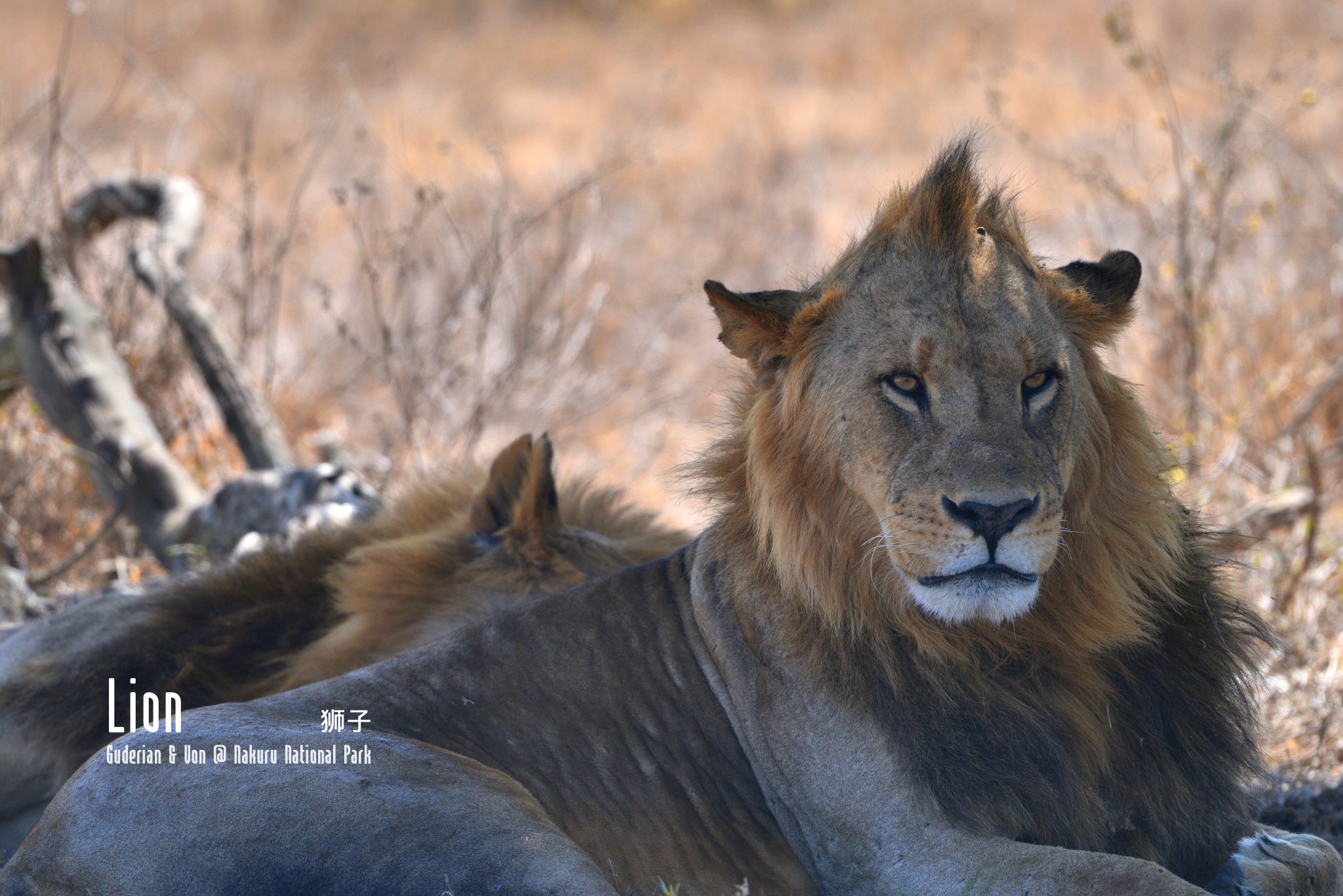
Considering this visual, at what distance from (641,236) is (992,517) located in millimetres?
10897

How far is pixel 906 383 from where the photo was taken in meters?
2.99

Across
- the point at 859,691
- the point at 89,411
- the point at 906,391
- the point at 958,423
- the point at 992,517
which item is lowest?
the point at 859,691

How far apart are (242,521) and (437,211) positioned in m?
7.50

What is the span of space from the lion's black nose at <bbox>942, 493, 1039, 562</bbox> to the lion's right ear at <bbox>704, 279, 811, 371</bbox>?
2.22ft

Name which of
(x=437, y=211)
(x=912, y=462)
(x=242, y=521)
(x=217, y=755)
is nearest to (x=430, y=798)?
(x=217, y=755)

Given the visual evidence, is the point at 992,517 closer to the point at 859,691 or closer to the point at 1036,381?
the point at 1036,381

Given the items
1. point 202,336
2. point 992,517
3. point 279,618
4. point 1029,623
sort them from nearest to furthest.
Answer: point 992,517
point 1029,623
point 279,618
point 202,336

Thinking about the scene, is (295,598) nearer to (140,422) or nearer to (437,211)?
(140,422)

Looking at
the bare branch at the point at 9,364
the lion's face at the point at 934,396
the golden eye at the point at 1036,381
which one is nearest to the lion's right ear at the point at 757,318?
the lion's face at the point at 934,396

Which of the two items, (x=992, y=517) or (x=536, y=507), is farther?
(x=536, y=507)

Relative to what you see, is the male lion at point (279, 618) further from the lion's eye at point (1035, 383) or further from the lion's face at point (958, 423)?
the lion's eye at point (1035, 383)

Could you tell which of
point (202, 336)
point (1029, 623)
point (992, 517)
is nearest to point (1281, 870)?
point (1029, 623)

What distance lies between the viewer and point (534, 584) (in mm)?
4047

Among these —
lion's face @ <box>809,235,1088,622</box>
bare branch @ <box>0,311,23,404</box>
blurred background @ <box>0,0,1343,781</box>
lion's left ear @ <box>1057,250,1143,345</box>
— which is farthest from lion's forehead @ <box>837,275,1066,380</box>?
bare branch @ <box>0,311,23,404</box>
